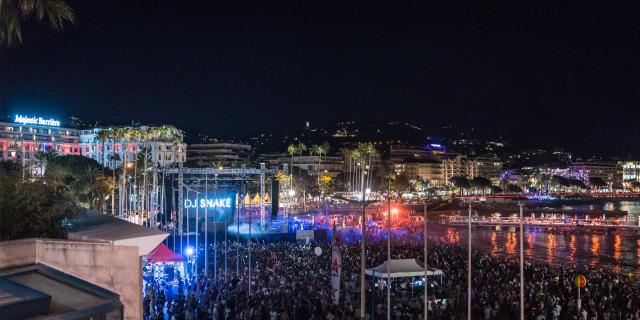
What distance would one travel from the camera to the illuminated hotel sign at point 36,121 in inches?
4847

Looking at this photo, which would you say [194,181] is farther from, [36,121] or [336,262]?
[36,121]

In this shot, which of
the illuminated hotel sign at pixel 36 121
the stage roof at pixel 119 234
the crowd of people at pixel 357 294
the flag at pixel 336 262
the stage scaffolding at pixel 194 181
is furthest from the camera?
the illuminated hotel sign at pixel 36 121

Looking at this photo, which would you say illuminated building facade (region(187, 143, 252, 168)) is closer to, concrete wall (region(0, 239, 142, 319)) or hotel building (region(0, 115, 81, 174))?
hotel building (region(0, 115, 81, 174))

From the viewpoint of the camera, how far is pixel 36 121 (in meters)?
127

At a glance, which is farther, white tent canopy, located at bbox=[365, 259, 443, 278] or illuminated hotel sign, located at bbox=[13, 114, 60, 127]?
illuminated hotel sign, located at bbox=[13, 114, 60, 127]

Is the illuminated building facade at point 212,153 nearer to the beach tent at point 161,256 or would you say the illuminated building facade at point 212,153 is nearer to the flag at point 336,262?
the beach tent at point 161,256

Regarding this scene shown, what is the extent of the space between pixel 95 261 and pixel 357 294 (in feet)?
53.2

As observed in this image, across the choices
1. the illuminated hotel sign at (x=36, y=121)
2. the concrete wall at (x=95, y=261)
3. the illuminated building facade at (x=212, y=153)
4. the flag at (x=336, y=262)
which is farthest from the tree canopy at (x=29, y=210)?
the illuminated building facade at (x=212, y=153)

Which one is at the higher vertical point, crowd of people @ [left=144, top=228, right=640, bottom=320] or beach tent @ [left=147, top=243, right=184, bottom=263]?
beach tent @ [left=147, top=243, right=184, bottom=263]

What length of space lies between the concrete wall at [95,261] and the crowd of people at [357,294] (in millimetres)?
8660

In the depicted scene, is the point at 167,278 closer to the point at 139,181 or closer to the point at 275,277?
the point at 275,277

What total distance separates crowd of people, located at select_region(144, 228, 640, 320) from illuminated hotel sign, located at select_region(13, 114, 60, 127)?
102025mm

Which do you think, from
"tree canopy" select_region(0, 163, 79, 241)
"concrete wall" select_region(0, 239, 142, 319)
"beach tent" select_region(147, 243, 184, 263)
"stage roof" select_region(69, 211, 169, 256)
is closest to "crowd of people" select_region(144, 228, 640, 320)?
"beach tent" select_region(147, 243, 184, 263)

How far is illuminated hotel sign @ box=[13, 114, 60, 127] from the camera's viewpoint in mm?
123125
